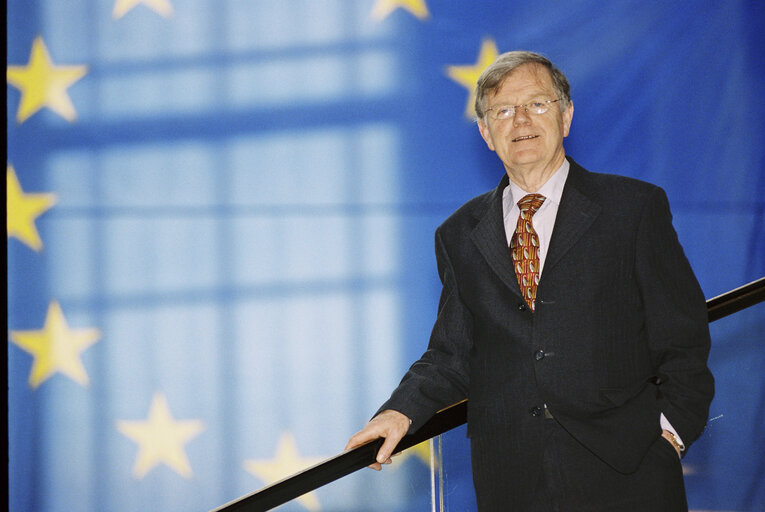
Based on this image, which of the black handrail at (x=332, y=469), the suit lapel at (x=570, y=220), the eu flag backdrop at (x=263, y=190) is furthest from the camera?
the eu flag backdrop at (x=263, y=190)

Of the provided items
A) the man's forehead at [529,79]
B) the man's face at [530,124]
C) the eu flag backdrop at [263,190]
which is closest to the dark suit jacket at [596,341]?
the man's face at [530,124]

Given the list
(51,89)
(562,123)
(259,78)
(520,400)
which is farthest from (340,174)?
(520,400)

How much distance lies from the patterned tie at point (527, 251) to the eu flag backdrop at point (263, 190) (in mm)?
2001

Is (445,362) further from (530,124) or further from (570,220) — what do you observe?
(530,124)

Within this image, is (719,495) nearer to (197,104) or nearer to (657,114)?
(657,114)

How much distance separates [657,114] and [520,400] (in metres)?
2.51

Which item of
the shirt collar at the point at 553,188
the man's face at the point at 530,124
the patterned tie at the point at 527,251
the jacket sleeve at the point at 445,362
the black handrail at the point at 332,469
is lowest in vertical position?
the black handrail at the point at 332,469

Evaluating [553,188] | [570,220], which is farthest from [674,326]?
[553,188]

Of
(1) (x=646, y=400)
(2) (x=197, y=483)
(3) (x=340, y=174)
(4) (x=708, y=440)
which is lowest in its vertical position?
(2) (x=197, y=483)

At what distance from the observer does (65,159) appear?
13.0 feet

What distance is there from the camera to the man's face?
181 centimetres

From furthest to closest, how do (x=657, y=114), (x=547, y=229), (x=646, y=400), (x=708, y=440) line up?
(x=657, y=114)
(x=708, y=440)
(x=547, y=229)
(x=646, y=400)

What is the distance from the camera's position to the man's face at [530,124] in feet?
5.94

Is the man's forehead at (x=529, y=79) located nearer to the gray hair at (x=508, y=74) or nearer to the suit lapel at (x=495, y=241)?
the gray hair at (x=508, y=74)
